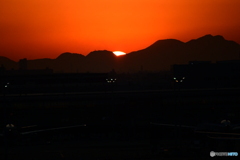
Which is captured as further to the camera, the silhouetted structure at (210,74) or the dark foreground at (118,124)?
the silhouetted structure at (210,74)

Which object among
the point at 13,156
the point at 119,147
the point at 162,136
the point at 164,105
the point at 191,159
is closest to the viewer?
the point at 191,159

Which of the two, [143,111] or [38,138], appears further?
[143,111]

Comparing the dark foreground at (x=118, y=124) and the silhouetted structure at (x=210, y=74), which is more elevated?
the silhouetted structure at (x=210, y=74)

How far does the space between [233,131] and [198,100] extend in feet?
175

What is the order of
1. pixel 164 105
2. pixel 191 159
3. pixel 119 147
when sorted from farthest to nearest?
1. pixel 164 105
2. pixel 119 147
3. pixel 191 159

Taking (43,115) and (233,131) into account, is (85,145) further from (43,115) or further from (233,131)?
(43,115)

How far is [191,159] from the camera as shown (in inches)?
1908

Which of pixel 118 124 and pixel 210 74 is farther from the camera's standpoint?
pixel 210 74

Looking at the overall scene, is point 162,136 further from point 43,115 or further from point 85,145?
point 43,115

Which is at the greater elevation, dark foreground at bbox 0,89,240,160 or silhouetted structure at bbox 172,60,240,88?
silhouetted structure at bbox 172,60,240,88

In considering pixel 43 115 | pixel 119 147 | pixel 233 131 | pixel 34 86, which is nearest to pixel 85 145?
pixel 119 147

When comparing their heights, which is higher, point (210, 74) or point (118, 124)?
point (210, 74)

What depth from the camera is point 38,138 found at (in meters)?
70.6

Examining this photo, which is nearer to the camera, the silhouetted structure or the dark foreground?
the dark foreground
